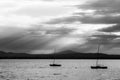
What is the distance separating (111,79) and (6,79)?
36.4 meters

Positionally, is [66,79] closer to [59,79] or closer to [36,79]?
[59,79]

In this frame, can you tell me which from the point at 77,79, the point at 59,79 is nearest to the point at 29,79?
the point at 59,79

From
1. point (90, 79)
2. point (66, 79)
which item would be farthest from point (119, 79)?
point (66, 79)

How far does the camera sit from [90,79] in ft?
327

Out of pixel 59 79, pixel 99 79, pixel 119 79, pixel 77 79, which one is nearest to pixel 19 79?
pixel 59 79

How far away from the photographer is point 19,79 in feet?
333

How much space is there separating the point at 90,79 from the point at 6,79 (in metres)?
29.2

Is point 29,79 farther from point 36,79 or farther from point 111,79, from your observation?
point 111,79

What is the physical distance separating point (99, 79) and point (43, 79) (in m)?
19.3

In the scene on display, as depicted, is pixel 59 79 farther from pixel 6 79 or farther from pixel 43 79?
pixel 6 79

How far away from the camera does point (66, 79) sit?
9975cm

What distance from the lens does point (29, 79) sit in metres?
101

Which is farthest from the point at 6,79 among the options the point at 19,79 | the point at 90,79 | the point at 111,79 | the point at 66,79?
the point at 111,79

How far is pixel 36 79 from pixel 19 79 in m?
5.89
